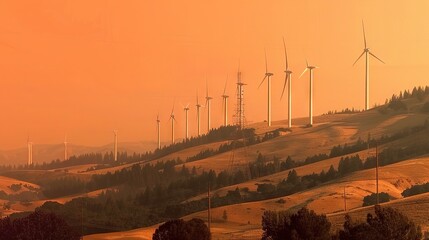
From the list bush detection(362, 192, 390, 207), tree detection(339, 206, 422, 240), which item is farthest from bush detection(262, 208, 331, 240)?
bush detection(362, 192, 390, 207)

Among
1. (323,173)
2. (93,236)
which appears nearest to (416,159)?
(323,173)

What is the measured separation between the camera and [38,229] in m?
92.2

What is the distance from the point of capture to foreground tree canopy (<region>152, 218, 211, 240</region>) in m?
82.3

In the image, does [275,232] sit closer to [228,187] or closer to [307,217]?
[307,217]

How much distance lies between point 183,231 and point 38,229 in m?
18.3

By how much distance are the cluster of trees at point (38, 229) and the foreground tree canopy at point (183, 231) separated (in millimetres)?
12015

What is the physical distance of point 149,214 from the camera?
500 ft

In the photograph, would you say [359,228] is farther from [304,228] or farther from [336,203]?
[336,203]

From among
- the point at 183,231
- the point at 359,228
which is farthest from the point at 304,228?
the point at 183,231

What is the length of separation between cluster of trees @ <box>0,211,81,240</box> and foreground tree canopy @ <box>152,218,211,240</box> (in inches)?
473

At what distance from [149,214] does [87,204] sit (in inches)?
1290

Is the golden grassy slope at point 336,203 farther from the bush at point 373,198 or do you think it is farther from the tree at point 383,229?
the tree at point 383,229

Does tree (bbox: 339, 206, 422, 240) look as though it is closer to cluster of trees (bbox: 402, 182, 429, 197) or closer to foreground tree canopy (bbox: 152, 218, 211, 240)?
foreground tree canopy (bbox: 152, 218, 211, 240)

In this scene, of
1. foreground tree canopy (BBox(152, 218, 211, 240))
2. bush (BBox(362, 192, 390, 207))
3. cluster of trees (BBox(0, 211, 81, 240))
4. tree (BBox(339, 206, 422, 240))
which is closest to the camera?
tree (BBox(339, 206, 422, 240))
